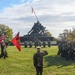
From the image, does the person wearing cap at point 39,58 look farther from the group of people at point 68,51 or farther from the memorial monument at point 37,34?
the memorial monument at point 37,34

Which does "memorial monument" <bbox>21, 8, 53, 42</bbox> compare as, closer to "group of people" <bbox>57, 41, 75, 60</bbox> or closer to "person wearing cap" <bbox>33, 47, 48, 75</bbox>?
"group of people" <bbox>57, 41, 75, 60</bbox>

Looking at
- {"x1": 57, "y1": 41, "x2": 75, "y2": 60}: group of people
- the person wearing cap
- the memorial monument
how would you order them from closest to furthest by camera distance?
the person wearing cap
{"x1": 57, "y1": 41, "x2": 75, "y2": 60}: group of people
the memorial monument

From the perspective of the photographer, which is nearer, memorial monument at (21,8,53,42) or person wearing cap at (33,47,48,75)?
person wearing cap at (33,47,48,75)

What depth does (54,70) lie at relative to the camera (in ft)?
77.9

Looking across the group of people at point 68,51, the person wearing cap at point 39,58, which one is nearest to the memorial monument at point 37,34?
the group of people at point 68,51

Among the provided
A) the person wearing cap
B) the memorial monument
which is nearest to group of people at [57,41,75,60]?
the person wearing cap

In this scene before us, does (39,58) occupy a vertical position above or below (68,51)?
above

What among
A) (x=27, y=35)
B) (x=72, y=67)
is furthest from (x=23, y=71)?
(x=27, y=35)

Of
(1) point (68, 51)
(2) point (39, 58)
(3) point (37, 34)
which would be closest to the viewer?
(2) point (39, 58)

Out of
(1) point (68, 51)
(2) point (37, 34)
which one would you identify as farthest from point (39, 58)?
(2) point (37, 34)

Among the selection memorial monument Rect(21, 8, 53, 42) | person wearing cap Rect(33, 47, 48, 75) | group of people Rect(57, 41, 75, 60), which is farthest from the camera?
memorial monument Rect(21, 8, 53, 42)

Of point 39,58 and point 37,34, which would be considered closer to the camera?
point 39,58

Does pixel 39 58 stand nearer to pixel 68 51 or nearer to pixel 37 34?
pixel 68 51

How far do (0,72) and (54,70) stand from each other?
14.0ft
